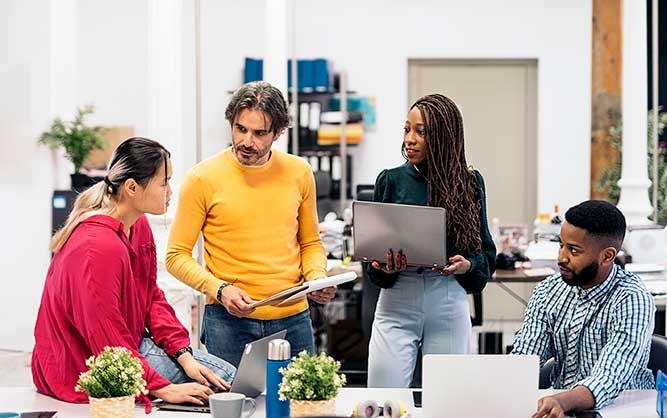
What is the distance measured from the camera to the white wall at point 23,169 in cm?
723

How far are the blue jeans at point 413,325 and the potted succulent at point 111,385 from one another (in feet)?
3.07

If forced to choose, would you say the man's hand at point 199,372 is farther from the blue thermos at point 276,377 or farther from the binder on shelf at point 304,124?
the binder on shelf at point 304,124

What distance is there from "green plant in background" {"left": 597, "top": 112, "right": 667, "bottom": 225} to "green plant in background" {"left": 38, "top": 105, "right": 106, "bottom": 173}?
177 inches

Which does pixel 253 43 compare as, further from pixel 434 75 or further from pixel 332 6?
pixel 434 75

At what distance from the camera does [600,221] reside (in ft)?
8.15

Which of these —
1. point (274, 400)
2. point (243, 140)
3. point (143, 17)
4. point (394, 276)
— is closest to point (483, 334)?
point (394, 276)

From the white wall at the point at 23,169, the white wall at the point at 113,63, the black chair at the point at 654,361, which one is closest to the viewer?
the black chair at the point at 654,361

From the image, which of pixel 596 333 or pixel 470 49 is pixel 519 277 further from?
pixel 470 49

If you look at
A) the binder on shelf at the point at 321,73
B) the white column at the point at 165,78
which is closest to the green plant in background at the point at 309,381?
the white column at the point at 165,78

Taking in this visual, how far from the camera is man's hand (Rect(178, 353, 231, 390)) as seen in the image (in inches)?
95.2

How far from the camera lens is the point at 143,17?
8.77 metres

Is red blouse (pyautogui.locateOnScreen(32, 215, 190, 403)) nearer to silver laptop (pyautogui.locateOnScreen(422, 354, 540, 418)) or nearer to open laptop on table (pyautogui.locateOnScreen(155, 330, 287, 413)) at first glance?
open laptop on table (pyautogui.locateOnScreen(155, 330, 287, 413))

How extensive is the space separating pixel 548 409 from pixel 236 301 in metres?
0.92

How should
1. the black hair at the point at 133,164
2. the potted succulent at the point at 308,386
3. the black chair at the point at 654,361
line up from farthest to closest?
the black chair at the point at 654,361 < the black hair at the point at 133,164 < the potted succulent at the point at 308,386
